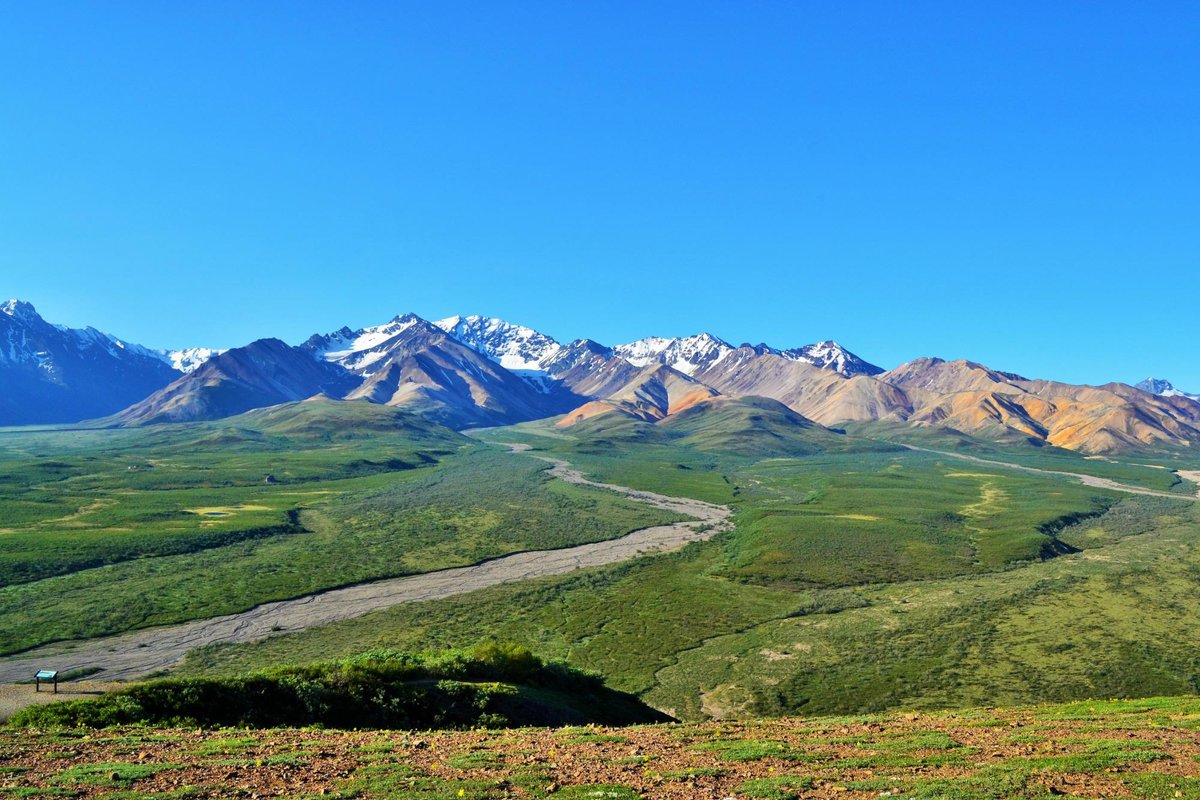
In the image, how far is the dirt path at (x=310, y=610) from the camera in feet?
188

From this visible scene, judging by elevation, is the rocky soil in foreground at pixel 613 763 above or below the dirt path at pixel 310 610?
above

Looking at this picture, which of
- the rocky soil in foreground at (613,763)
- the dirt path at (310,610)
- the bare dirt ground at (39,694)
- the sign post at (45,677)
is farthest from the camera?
the dirt path at (310,610)

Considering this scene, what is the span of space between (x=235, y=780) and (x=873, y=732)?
24.3 metres

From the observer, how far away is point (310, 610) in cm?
7525

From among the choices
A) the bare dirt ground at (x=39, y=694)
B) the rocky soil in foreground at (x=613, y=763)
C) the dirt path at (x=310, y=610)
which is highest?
the rocky soil in foreground at (x=613, y=763)

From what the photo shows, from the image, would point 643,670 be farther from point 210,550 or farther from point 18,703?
point 210,550

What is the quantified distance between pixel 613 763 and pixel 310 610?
206ft

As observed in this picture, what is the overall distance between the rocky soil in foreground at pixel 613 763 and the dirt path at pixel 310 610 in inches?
1571

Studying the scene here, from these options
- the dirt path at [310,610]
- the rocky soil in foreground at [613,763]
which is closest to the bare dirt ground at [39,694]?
the rocky soil in foreground at [613,763]

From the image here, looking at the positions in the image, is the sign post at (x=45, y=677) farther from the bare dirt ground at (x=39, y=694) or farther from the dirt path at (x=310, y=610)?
the dirt path at (x=310, y=610)

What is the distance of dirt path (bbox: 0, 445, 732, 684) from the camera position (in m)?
57.3

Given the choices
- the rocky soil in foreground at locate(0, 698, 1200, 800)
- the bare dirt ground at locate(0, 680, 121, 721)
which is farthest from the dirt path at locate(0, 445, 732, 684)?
the rocky soil in foreground at locate(0, 698, 1200, 800)

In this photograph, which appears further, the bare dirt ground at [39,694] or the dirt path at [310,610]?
the dirt path at [310,610]

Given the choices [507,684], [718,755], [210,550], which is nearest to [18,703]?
[507,684]
